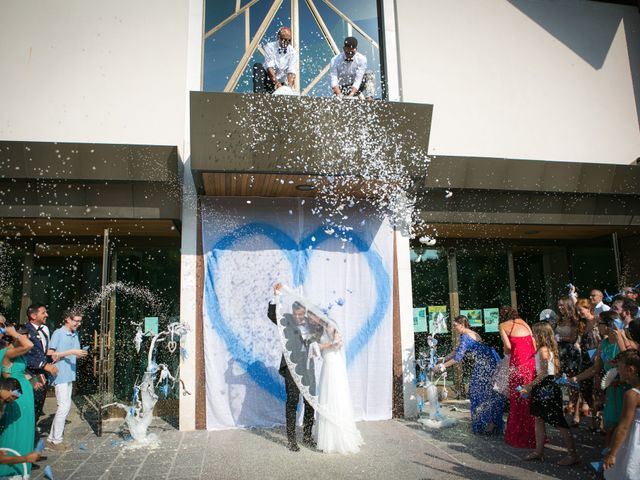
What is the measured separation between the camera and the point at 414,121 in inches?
275

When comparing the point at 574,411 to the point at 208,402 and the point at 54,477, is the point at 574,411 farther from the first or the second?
the point at 54,477

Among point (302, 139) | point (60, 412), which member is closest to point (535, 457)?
point (302, 139)

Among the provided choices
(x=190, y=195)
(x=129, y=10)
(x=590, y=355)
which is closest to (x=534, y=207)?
(x=590, y=355)

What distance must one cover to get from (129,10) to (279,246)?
5160mm

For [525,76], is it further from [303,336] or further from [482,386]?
[303,336]

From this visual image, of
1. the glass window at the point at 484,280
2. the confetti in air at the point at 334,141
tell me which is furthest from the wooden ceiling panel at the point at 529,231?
the confetti in air at the point at 334,141

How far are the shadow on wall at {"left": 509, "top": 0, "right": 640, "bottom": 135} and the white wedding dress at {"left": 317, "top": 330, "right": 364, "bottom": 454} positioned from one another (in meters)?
8.64

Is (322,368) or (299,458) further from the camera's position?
(322,368)

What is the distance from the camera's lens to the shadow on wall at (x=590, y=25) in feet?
34.0

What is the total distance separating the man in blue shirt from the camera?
639cm

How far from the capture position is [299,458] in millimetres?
5812

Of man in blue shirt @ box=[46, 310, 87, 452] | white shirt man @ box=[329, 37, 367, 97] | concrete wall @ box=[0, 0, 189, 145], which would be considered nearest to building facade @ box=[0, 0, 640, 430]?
concrete wall @ box=[0, 0, 189, 145]

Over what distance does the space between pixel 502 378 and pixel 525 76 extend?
6501 mm

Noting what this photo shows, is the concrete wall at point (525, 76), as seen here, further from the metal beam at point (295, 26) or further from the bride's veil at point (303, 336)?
the bride's veil at point (303, 336)
